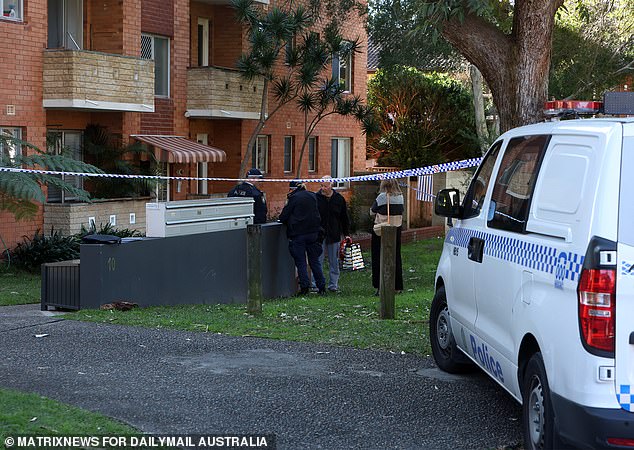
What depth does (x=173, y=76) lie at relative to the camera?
25.4 metres

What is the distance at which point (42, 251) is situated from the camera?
61.4 ft

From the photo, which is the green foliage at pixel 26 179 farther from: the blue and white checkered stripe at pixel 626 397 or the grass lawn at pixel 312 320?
the blue and white checkered stripe at pixel 626 397

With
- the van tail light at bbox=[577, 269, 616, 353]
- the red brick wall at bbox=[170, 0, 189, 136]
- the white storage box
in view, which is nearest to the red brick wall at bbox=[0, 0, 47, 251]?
the red brick wall at bbox=[170, 0, 189, 136]

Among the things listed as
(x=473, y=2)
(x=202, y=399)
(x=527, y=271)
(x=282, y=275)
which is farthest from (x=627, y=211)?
(x=282, y=275)

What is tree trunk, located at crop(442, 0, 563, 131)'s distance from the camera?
12.2 metres

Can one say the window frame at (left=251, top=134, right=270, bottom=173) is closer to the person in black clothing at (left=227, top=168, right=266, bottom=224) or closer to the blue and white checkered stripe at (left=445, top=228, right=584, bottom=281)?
the person in black clothing at (left=227, top=168, right=266, bottom=224)

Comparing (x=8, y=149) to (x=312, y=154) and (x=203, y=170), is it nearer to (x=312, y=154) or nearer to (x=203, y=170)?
(x=203, y=170)

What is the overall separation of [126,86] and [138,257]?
10110 mm

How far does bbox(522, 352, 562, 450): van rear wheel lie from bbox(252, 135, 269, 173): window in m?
23.4

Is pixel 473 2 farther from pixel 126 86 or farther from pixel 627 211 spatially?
pixel 126 86

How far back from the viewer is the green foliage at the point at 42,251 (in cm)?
1866

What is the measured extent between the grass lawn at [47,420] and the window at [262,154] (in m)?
22.3

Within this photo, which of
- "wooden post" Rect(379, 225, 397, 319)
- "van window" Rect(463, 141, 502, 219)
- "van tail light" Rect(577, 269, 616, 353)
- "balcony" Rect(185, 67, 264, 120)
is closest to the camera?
"van tail light" Rect(577, 269, 616, 353)

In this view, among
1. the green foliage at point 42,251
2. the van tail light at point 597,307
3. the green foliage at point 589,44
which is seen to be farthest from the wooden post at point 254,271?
the green foliage at point 589,44
